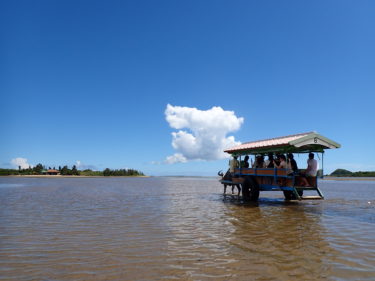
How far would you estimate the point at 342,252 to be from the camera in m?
5.32

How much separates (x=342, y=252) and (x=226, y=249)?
2.19m

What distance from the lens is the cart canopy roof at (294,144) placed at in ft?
38.0

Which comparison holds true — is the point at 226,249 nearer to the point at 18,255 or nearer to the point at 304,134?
the point at 18,255

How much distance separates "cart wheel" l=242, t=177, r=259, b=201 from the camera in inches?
557

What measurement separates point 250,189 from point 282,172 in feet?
8.25

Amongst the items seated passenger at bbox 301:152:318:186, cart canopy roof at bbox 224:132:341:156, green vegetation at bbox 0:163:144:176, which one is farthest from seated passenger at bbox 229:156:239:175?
green vegetation at bbox 0:163:144:176

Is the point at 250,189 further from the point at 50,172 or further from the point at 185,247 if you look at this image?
the point at 50,172

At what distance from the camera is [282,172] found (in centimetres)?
1245

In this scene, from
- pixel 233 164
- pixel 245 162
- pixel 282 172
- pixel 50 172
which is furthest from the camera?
pixel 50 172

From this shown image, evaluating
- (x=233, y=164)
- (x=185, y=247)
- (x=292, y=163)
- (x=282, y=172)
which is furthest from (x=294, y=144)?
(x=185, y=247)

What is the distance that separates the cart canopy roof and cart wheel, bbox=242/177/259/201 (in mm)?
1601

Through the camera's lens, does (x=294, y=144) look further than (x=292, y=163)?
No

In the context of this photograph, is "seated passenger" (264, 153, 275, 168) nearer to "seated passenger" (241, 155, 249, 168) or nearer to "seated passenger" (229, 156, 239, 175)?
"seated passenger" (241, 155, 249, 168)

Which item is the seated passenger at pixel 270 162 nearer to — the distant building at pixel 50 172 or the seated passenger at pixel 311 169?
the seated passenger at pixel 311 169
